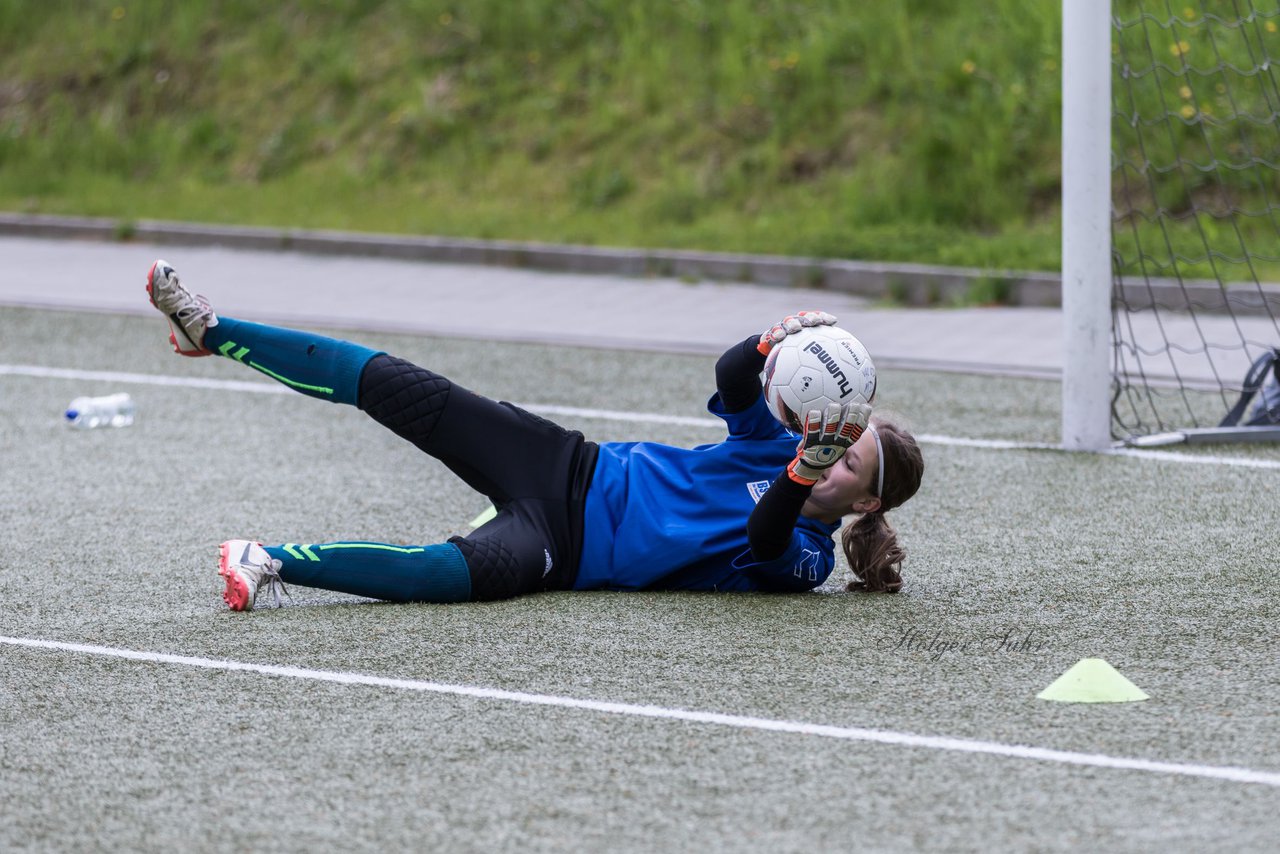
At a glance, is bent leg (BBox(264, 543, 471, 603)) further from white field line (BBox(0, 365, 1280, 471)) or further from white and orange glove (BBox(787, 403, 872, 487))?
white field line (BBox(0, 365, 1280, 471))

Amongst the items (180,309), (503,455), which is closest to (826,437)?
(503,455)

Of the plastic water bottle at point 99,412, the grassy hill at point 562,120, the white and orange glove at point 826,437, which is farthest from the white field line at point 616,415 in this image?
the grassy hill at point 562,120

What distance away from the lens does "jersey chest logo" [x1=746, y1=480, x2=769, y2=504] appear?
530 cm

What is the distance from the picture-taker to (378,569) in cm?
511

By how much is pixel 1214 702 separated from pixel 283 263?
10985 millimetres

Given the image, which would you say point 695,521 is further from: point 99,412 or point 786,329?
point 99,412

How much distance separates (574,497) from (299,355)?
94cm

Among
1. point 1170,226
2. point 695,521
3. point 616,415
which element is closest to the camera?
point 695,521

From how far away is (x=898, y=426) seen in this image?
A: 5289 mm

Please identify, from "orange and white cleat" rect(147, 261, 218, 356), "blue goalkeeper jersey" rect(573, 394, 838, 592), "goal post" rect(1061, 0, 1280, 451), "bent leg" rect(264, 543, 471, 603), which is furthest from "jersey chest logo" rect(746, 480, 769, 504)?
"goal post" rect(1061, 0, 1280, 451)

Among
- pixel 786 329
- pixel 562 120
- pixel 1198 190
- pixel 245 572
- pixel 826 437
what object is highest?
pixel 562 120

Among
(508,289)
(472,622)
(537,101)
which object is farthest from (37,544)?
(537,101)

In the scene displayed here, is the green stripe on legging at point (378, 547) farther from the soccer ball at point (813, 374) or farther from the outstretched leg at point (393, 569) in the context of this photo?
the soccer ball at point (813, 374)

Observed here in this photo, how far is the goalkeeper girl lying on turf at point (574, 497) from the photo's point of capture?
516cm
